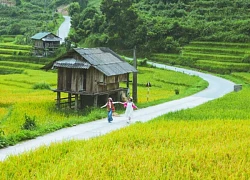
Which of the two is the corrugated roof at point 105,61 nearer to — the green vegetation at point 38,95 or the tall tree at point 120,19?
the green vegetation at point 38,95

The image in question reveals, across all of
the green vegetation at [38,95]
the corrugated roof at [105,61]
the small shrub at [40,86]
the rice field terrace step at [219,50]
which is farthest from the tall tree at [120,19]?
the corrugated roof at [105,61]

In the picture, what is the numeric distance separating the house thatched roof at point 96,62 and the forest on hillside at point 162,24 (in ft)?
82.6

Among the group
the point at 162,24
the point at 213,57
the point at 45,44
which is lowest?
the point at 213,57

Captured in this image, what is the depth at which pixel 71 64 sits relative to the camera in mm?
21203

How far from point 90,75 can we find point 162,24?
1225 inches

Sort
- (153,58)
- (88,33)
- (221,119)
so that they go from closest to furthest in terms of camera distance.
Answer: (221,119)
(153,58)
(88,33)

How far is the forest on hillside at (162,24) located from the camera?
155 ft

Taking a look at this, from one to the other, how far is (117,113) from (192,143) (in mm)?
7812

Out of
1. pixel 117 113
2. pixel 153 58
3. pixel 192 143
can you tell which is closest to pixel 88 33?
pixel 153 58

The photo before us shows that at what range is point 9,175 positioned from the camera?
A: 8.62 metres

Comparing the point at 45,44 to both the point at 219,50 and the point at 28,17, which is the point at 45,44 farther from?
the point at 28,17

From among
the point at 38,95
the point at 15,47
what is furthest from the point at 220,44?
the point at 15,47

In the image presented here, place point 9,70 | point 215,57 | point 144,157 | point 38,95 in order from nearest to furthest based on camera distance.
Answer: point 144,157
point 38,95
point 215,57
point 9,70

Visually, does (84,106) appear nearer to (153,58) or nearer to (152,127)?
(152,127)
